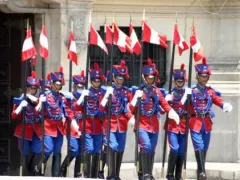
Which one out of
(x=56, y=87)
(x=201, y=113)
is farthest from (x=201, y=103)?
(x=56, y=87)

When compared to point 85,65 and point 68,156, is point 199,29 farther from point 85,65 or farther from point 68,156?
point 68,156

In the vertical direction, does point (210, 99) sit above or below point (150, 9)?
below

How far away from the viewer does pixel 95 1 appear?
1962cm

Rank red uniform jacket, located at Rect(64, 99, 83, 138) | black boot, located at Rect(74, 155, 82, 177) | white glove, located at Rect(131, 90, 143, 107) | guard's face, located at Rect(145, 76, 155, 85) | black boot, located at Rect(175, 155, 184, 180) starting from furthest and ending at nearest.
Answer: black boot, located at Rect(74, 155, 82, 177) → black boot, located at Rect(175, 155, 184, 180) → red uniform jacket, located at Rect(64, 99, 83, 138) → guard's face, located at Rect(145, 76, 155, 85) → white glove, located at Rect(131, 90, 143, 107)

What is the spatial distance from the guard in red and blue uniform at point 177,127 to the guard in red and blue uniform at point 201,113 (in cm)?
17

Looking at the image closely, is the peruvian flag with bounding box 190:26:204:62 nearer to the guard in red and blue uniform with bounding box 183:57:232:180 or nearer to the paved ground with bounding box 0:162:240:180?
the guard in red and blue uniform with bounding box 183:57:232:180

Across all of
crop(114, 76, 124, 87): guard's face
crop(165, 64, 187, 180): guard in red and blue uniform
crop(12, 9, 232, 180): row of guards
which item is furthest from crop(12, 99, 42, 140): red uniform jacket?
crop(165, 64, 187, 180): guard in red and blue uniform

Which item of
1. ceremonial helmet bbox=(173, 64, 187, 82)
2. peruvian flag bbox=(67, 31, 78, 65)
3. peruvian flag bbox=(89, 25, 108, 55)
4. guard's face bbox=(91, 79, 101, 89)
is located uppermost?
peruvian flag bbox=(89, 25, 108, 55)

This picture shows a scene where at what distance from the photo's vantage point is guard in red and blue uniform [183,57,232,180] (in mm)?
17016

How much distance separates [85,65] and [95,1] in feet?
4.77

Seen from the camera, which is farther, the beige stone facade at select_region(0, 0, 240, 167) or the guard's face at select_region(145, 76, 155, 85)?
the beige stone facade at select_region(0, 0, 240, 167)

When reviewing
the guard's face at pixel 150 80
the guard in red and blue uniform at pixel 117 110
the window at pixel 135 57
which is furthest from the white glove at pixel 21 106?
the window at pixel 135 57

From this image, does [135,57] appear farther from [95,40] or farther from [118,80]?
[118,80]

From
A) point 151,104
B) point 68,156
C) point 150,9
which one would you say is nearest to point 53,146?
point 68,156
